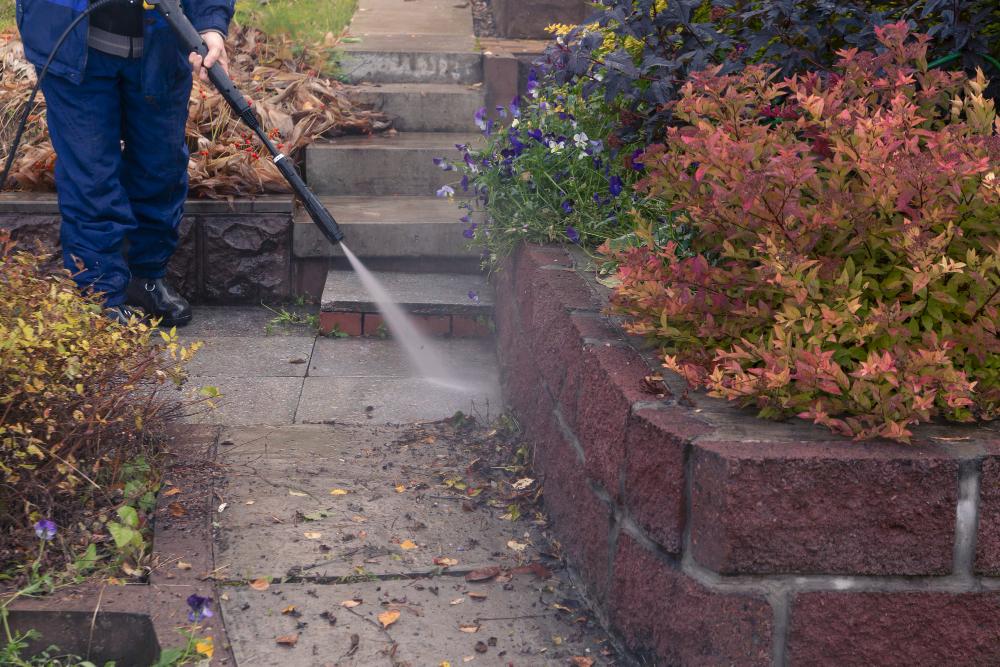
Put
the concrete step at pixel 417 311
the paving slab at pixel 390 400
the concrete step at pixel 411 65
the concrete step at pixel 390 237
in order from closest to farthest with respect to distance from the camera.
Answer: the paving slab at pixel 390 400 < the concrete step at pixel 417 311 < the concrete step at pixel 390 237 < the concrete step at pixel 411 65

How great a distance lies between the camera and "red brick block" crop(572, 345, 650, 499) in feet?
8.05

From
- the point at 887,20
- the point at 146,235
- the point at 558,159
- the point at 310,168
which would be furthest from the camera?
the point at 310,168

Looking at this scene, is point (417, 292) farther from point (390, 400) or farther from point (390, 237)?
point (390, 400)

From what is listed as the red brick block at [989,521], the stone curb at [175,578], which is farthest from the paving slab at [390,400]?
the red brick block at [989,521]

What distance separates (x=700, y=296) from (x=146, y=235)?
9.48 ft

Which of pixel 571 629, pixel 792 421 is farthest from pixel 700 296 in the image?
pixel 571 629

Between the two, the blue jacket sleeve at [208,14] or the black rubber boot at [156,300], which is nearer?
the blue jacket sleeve at [208,14]

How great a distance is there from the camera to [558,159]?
13.1 feet

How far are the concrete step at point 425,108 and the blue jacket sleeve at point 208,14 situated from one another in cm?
172

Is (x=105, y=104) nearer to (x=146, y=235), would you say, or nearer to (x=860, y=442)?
(x=146, y=235)

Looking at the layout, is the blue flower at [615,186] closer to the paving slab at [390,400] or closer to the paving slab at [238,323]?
the paving slab at [390,400]

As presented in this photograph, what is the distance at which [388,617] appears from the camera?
103 inches

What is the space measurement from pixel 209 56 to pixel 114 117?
0.54m

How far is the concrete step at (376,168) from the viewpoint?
5520 mm
